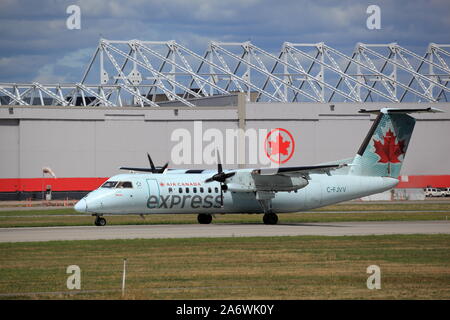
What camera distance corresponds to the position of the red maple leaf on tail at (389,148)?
1916 inches

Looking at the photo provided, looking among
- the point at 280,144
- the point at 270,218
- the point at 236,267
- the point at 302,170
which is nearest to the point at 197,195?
the point at 270,218

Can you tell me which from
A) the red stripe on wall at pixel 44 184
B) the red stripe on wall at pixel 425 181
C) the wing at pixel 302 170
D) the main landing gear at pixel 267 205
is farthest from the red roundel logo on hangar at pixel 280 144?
the wing at pixel 302 170

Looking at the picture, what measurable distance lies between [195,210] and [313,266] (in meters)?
20.1

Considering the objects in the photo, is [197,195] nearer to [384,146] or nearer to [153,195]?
[153,195]

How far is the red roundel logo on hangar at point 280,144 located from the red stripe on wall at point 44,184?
2048 centimetres

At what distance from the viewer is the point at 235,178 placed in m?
47.6

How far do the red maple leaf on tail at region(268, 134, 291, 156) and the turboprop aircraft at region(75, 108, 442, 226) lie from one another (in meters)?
46.4

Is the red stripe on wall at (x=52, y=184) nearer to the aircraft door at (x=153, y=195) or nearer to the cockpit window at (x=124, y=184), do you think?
the aircraft door at (x=153, y=195)

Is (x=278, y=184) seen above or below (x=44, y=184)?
below

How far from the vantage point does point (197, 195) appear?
4694cm

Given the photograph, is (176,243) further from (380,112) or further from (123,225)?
(380,112)

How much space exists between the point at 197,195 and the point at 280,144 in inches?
1995
